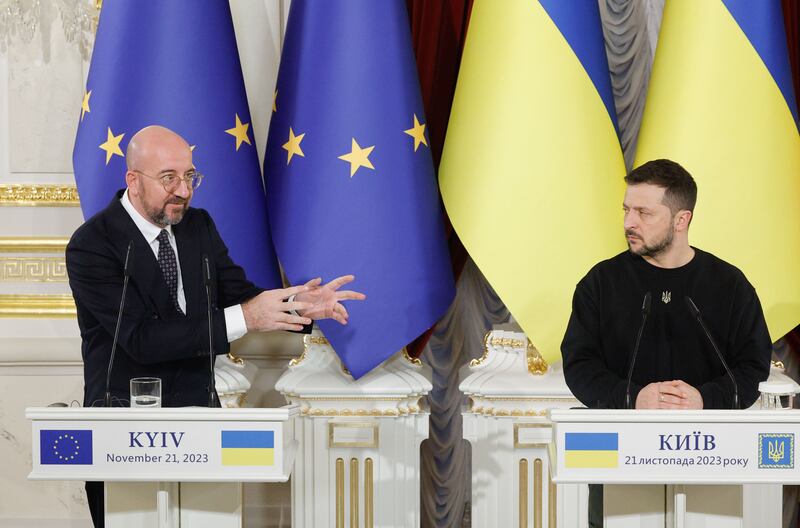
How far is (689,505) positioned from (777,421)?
0.30 m

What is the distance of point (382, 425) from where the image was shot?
3928mm

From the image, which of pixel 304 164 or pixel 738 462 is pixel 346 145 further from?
pixel 738 462

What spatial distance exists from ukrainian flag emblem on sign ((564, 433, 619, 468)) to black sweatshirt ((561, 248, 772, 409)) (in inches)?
12.9

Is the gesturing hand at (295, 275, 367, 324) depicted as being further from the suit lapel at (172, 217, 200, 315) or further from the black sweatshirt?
the black sweatshirt

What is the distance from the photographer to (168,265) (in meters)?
2.82

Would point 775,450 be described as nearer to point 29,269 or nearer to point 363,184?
point 363,184

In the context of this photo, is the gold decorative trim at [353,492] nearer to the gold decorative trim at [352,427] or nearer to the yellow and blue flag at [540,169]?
the gold decorative trim at [352,427]

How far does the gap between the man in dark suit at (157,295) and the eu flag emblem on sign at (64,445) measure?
0.84ft

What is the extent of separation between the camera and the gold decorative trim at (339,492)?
395 cm

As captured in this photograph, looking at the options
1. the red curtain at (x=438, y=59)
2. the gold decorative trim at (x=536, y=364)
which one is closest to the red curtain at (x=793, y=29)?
the red curtain at (x=438, y=59)

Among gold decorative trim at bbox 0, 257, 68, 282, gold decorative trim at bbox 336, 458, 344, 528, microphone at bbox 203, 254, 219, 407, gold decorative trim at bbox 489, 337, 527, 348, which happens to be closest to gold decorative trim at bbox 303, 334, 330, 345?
gold decorative trim at bbox 336, 458, 344, 528

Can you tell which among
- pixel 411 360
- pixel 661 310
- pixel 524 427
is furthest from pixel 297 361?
pixel 661 310

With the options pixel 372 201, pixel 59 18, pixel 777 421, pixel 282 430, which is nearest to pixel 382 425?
pixel 372 201

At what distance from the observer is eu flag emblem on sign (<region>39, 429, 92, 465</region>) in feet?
7.86
